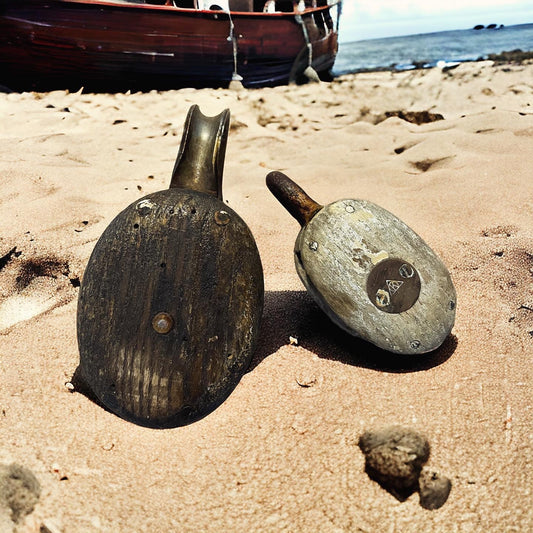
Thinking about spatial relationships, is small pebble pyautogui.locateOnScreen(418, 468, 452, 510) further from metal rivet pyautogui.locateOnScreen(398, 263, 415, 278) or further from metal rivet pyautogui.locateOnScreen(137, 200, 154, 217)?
metal rivet pyautogui.locateOnScreen(137, 200, 154, 217)

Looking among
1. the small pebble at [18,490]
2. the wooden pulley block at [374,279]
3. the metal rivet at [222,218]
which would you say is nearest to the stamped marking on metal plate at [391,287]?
the wooden pulley block at [374,279]

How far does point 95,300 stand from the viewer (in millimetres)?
1536

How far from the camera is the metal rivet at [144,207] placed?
1.58m

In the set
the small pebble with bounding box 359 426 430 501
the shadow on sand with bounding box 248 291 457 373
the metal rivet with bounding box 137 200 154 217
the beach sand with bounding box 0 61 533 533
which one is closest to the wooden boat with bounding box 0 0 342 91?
the beach sand with bounding box 0 61 533 533

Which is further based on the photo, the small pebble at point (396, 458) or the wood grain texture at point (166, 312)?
the wood grain texture at point (166, 312)

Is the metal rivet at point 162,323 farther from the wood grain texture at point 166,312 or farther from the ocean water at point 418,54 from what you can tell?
the ocean water at point 418,54

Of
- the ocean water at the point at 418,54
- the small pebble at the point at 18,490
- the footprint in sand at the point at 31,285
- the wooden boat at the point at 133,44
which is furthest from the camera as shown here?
the ocean water at the point at 418,54

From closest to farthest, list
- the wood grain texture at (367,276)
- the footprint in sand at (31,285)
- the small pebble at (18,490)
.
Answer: the small pebble at (18,490), the wood grain texture at (367,276), the footprint in sand at (31,285)

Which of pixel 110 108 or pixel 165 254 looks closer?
pixel 165 254

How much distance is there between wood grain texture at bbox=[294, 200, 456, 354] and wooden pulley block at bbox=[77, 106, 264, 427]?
0.28m

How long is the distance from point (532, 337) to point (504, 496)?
0.83m

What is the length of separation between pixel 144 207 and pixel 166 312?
346 millimetres

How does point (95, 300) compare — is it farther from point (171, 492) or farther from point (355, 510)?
point (355, 510)

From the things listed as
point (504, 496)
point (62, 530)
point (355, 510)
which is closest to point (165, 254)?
point (62, 530)
